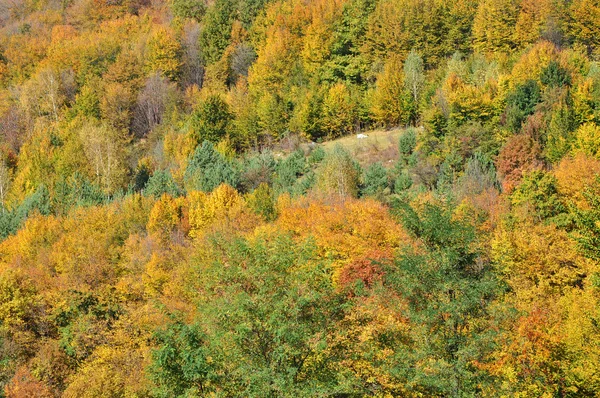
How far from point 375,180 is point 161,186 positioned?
69.3 ft

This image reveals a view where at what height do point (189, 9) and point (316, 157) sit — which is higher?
point (189, 9)

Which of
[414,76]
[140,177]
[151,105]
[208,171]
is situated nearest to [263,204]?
[208,171]

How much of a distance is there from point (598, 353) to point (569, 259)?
14.4 meters

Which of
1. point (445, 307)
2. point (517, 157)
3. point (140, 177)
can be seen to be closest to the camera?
point (445, 307)

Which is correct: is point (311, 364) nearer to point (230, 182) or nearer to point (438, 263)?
point (438, 263)

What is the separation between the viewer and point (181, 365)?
20.3m

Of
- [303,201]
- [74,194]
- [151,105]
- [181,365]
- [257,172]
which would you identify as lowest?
[74,194]

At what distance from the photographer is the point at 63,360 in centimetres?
3553

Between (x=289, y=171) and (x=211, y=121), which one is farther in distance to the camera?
(x=211, y=121)

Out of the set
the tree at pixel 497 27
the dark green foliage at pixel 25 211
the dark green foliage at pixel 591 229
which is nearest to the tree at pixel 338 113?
the tree at pixel 497 27

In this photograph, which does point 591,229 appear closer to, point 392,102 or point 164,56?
point 392,102

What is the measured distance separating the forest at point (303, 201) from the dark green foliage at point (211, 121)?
26 centimetres

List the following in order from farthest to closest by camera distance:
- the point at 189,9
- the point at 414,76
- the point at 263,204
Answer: the point at 189,9, the point at 414,76, the point at 263,204

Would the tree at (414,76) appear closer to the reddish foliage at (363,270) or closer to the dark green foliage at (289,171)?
the dark green foliage at (289,171)
